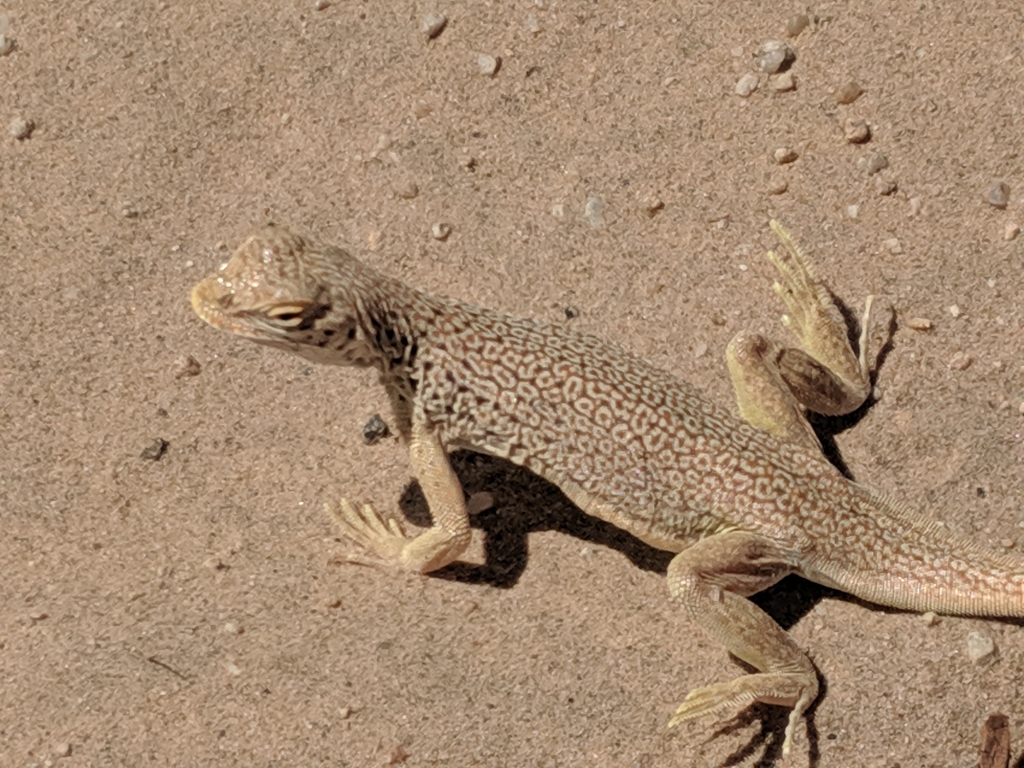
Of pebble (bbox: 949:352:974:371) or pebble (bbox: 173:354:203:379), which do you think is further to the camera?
pebble (bbox: 173:354:203:379)

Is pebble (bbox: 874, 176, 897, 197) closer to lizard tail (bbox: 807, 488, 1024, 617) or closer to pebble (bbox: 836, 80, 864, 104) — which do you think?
pebble (bbox: 836, 80, 864, 104)

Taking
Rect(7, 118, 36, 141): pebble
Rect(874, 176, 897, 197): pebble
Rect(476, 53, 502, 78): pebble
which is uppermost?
Rect(7, 118, 36, 141): pebble

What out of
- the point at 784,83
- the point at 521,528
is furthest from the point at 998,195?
the point at 521,528

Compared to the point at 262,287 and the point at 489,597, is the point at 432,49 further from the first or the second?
the point at 489,597

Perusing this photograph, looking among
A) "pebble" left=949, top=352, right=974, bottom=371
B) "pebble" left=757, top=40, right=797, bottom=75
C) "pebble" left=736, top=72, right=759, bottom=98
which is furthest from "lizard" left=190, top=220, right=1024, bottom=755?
"pebble" left=757, top=40, right=797, bottom=75

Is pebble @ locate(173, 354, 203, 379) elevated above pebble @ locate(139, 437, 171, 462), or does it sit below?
above

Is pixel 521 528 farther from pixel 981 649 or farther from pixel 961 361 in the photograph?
pixel 961 361
